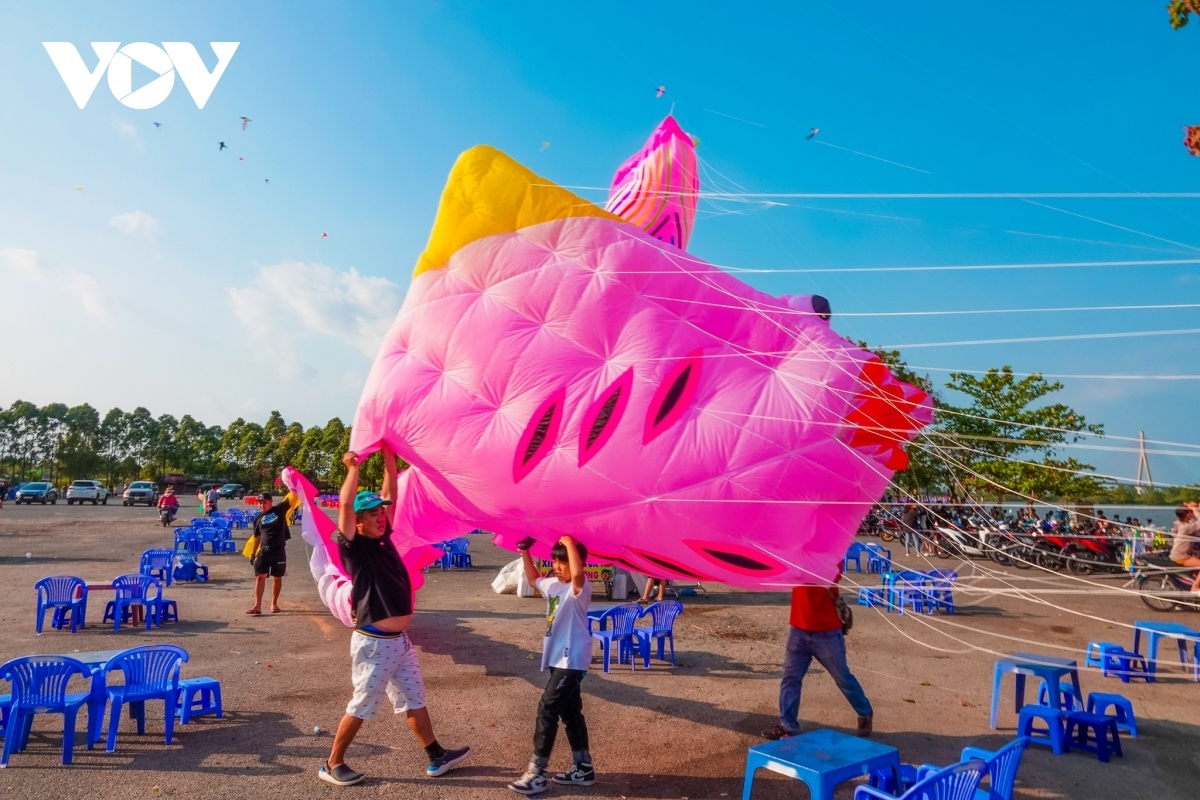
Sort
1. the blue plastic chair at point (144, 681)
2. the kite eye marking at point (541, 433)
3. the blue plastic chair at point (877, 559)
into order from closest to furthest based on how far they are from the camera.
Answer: the kite eye marking at point (541, 433) < the blue plastic chair at point (144, 681) < the blue plastic chair at point (877, 559)

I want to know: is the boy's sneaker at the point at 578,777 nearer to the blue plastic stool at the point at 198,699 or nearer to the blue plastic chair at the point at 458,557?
the blue plastic stool at the point at 198,699

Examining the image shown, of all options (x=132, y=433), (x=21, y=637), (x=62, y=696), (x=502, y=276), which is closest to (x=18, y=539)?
(x=21, y=637)

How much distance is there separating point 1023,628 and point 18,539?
23.5m

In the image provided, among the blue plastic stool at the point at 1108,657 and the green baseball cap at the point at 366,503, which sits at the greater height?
the green baseball cap at the point at 366,503

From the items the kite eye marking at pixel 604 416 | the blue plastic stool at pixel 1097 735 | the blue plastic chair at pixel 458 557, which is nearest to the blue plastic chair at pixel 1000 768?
the blue plastic stool at pixel 1097 735

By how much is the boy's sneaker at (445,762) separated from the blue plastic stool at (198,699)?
2.11 m

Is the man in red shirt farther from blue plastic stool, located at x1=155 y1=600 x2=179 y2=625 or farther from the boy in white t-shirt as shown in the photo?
blue plastic stool, located at x1=155 y1=600 x2=179 y2=625

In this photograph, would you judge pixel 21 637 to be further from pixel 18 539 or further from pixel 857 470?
pixel 18 539

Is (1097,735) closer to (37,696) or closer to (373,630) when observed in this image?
(373,630)

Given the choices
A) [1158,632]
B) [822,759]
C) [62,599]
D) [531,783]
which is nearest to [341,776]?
[531,783]

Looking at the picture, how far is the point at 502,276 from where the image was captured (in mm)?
5430

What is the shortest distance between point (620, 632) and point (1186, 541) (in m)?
5.42

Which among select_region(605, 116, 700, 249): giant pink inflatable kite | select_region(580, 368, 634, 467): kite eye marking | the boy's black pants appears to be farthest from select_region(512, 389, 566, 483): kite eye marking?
select_region(605, 116, 700, 249): giant pink inflatable kite

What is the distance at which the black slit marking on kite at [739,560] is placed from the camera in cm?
470
